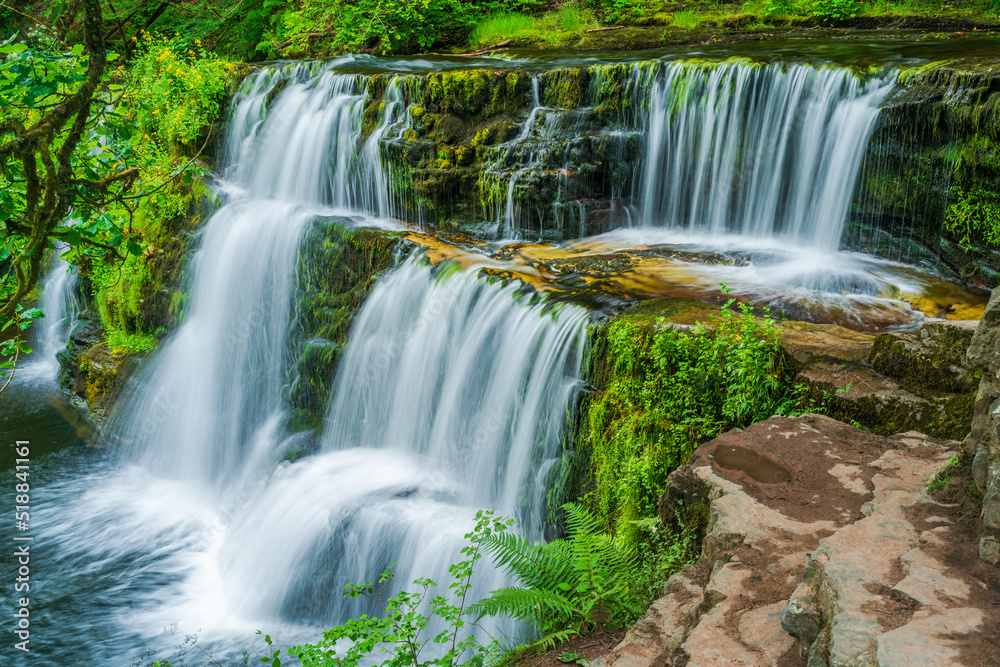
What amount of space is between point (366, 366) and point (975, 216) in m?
6.07

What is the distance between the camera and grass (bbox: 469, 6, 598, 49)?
1370 centimetres

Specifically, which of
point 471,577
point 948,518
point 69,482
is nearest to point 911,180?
point 948,518

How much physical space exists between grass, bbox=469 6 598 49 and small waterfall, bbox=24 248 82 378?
8576 mm

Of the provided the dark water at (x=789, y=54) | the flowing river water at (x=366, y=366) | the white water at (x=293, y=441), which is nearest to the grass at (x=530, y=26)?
the dark water at (x=789, y=54)

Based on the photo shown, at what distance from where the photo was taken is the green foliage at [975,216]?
256 inches

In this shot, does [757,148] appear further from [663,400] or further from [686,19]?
[686,19]

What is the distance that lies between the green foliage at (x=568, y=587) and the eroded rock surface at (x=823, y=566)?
43cm

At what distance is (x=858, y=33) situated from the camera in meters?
10.6

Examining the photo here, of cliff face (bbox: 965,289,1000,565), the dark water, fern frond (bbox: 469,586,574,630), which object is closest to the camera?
cliff face (bbox: 965,289,1000,565)

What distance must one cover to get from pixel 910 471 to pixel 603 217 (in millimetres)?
5631

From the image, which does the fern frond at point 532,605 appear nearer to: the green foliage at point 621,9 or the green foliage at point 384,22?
the green foliage at point 384,22

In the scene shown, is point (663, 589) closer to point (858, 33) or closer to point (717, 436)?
point (717, 436)

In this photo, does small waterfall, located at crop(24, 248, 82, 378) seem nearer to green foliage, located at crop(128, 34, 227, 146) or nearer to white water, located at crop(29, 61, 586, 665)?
green foliage, located at crop(128, 34, 227, 146)

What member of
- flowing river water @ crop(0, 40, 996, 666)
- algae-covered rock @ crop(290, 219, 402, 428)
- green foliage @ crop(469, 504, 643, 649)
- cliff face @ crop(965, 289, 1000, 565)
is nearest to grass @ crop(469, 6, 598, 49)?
flowing river water @ crop(0, 40, 996, 666)
